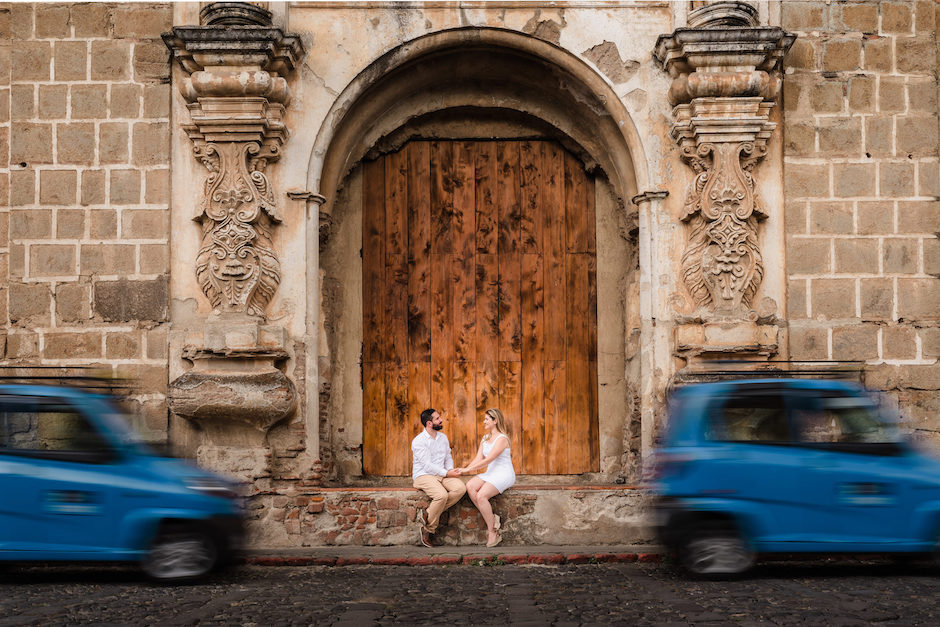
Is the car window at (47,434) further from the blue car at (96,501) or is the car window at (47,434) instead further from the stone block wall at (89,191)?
the stone block wall at (89,191)

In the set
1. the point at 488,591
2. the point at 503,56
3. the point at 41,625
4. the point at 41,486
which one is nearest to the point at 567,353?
the point at 503,56

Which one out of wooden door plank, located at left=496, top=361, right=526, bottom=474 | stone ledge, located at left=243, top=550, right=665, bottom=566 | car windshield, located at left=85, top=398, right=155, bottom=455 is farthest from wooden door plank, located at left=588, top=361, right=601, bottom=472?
car windshield, located at left=85, top=398, right=155, bottom=455

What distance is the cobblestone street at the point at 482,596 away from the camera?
22.1 feet

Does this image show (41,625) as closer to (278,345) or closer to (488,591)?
(488,591)

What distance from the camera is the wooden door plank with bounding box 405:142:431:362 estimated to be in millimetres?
12367

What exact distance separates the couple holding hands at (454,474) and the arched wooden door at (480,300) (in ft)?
5.21

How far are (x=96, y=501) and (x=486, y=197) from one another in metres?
5.90

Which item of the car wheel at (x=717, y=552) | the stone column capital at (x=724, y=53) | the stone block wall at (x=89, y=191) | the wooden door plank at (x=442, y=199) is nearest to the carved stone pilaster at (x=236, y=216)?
the stone block wall at (x=89, y=191)

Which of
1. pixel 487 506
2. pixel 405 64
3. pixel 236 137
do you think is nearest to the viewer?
pixel 487 506

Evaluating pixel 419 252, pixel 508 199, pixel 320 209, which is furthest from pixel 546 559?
pixel 508 199

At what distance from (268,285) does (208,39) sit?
97.8 inches

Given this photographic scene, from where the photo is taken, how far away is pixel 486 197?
1254 centimetres

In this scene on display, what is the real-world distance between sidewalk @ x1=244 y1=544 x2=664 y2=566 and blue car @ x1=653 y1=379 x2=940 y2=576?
4.24 ft

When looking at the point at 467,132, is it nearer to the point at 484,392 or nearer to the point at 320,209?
the point at 320,209
